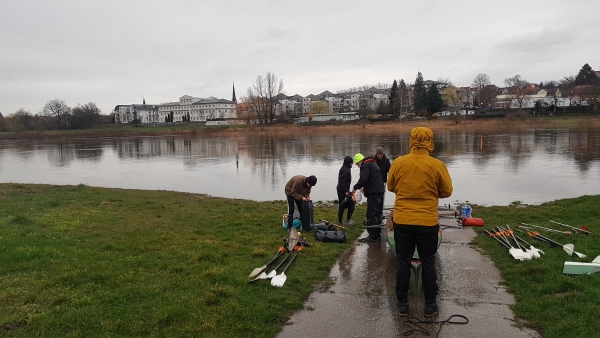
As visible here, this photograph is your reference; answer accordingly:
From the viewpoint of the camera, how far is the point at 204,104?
172 metres

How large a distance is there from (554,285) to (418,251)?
2.27 m

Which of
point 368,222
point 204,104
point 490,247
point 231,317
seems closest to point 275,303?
point 231,317

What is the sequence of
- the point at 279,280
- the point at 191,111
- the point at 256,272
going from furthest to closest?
the point at 191,111, the point at 256,272, the point at 279,280

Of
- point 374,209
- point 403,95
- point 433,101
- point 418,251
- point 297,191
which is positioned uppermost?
point 403,95

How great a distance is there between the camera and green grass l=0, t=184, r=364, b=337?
4.80m

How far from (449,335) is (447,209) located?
7.94m

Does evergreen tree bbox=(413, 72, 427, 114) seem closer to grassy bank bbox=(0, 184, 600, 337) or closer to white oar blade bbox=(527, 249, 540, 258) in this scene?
grassy bank bbox=(0, 184, 600, 337)

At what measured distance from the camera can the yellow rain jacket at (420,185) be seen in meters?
4.84

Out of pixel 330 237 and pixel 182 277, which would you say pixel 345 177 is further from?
pixel 182 277

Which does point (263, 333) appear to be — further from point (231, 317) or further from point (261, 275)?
point (261, 275)

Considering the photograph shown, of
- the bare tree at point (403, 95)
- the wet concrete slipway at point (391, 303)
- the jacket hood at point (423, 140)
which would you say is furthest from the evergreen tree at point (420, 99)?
the jacket hood at point (423, 140)

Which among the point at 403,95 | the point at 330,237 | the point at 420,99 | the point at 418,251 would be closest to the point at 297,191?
the point at 330,237

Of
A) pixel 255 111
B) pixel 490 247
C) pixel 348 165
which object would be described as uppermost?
pixel 255 111

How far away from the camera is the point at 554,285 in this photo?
5699 mm
